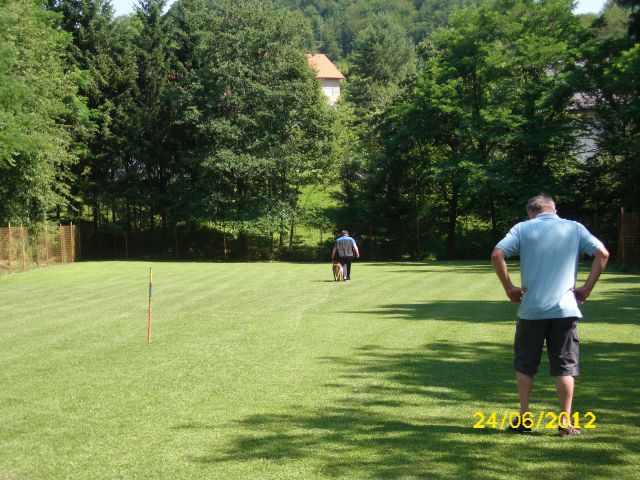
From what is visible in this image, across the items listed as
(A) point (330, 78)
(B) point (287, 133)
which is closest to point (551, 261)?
(B) point (287, 133)

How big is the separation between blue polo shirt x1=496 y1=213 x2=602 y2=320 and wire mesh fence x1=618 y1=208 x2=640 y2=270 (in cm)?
2413

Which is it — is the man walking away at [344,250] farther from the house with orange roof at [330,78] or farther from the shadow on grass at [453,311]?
the house with orange roof at [330,78]

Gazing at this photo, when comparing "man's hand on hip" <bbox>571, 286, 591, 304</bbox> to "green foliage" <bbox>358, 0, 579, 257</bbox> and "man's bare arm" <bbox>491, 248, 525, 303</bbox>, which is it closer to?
"man's bare arm" <bbox>491, 248, 525, 303</bbox>

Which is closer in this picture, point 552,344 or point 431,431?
point 552,344

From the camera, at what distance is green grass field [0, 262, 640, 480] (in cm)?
576

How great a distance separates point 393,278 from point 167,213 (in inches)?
970

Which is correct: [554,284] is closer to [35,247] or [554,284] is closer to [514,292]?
[514,292]

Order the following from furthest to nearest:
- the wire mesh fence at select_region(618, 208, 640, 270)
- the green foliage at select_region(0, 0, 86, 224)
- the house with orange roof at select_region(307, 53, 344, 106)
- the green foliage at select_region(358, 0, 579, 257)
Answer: the house with orange roof at select_region(307, 53, 344, 106)
the green foliage at select_region(358, 0, 579, 257)
the green foliage at select_region(0, 0, 86, 224)
the wire mesh fence at select_region(618, 208, 640, 270)

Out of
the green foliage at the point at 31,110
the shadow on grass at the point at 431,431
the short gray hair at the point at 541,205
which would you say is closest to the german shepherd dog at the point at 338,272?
the shadow on grass at the point at 431,431

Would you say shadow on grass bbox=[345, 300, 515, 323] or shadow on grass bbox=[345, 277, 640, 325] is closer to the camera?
shadow on grass bbox=[345, 277, 640, 325]
